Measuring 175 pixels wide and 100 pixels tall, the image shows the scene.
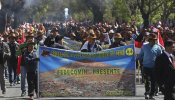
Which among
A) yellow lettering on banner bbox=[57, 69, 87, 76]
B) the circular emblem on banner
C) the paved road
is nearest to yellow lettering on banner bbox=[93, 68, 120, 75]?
yellow lettering on banner bbox=[57, 69, 87, 76]

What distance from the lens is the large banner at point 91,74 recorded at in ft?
47.0

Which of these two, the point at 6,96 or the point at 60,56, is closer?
the point at 60,56

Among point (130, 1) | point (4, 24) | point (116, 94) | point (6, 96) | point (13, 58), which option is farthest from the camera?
point (130, 1)

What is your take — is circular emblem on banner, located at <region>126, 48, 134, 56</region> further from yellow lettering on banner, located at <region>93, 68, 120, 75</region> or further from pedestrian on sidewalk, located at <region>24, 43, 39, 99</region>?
pedestrian on sidewalk, located at <region>24, 43, 39, 99</region>

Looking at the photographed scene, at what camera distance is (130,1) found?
42750 mm

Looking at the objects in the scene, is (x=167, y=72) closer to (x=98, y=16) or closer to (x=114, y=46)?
(x=114, y=46)

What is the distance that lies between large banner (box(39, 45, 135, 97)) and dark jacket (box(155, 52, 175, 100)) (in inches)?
148

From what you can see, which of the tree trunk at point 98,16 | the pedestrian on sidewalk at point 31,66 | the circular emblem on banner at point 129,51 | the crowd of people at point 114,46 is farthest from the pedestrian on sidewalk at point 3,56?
the tree trunk at point 98,16

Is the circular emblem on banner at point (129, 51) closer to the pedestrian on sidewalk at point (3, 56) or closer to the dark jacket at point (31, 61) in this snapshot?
the dark jacket at point (31, 61)

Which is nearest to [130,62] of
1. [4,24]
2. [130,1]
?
[4,24]

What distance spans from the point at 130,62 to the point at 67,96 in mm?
1865

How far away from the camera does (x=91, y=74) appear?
14.4 metres

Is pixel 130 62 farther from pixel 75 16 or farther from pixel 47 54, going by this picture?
pixel 75 16

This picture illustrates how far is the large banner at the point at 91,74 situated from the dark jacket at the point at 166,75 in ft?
12.3
